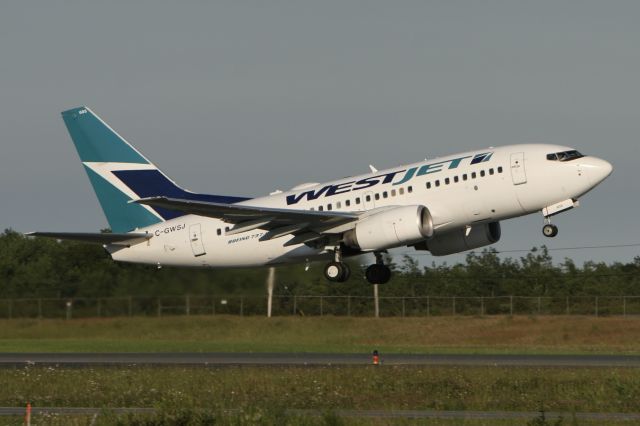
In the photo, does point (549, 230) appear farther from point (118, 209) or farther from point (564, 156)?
point (118, 209)

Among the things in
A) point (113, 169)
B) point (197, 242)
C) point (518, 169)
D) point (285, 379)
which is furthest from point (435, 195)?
point (113, 169)

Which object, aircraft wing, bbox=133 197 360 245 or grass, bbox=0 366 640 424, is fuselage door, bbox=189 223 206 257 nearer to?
aircraft wing, bbox=133 197 360 245

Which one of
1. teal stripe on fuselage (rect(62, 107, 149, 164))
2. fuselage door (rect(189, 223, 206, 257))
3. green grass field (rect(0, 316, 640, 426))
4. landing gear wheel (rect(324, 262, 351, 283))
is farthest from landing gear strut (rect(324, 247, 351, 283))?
teal stripe on fuselage (rect(62, 107, 149, 164))

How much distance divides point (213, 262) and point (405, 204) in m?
8.43

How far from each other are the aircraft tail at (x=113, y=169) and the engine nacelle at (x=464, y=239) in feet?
34.2

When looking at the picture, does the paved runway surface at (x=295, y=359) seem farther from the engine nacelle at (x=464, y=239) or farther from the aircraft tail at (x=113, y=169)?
the aircraft tail at (x=113, y=169)

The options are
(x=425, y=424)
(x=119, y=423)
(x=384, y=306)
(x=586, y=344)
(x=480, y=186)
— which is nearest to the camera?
(x=119, y=423)

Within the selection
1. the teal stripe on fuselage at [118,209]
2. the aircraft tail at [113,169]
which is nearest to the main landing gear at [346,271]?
the aircraft tail at [113,169]

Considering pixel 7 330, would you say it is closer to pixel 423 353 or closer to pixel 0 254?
pixel 0 254

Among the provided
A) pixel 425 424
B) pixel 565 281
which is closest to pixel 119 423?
pixel 425 424

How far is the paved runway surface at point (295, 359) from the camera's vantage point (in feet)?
132

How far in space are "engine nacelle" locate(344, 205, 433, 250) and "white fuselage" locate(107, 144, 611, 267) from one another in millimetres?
738

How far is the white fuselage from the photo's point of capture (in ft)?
137

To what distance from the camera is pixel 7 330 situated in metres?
51.3
